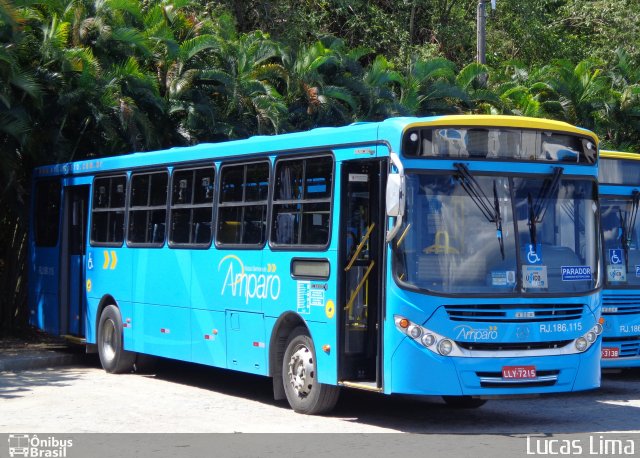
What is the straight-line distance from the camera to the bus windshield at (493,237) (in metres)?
10.5

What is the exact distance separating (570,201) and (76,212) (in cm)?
926

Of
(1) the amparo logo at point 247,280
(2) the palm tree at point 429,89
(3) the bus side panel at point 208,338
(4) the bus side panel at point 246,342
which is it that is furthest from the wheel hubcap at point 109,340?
(2) the palm tree at point 429,89

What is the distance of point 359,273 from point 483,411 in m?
2.62

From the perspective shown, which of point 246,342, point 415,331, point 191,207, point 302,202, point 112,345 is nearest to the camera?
point 415,331

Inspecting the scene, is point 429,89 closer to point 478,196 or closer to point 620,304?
point 620,304

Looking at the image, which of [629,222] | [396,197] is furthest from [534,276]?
[629,222]

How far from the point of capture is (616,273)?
583 inches

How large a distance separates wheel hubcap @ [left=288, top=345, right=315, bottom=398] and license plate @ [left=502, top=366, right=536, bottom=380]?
7.08ft

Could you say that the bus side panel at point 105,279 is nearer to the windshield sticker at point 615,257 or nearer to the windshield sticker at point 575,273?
the windshield sticker at point 615,257

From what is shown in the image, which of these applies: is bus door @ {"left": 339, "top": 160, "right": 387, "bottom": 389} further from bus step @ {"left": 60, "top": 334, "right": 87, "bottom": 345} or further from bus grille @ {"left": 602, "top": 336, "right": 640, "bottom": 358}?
bus step @ {"left": 60, "top": 334, "right": 87, "bottom": 345}

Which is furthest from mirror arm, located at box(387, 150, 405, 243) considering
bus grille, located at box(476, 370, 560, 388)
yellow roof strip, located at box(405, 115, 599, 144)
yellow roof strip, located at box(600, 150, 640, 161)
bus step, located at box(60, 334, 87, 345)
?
bus step, located at box(60, 334, 87, 345)

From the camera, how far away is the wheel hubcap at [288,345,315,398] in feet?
38.4

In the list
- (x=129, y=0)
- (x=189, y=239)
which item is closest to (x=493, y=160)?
(x=189, y=239)

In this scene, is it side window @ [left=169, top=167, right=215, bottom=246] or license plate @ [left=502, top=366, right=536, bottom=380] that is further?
side window @ [left=169, top=167, right=215, bottom=246]
